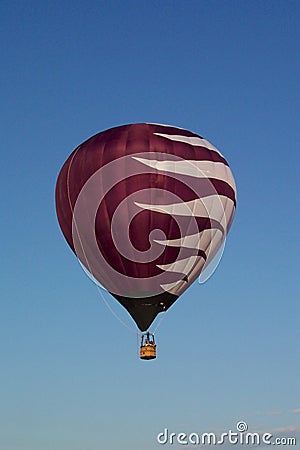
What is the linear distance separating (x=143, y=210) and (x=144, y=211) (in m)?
0.05

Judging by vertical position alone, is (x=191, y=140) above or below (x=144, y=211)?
above

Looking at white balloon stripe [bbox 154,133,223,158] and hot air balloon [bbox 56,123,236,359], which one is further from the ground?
white balloon stripe [bbox 154,133,223,158]

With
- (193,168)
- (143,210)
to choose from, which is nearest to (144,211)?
(143,210)

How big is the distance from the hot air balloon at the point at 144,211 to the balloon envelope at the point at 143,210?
3 cm

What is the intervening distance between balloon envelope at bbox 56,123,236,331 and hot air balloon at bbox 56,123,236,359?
32mm

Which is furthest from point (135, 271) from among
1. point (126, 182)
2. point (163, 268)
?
point (126, 182)

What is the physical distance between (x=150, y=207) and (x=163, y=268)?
208 cm

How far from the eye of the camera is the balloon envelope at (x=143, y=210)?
29.7 m

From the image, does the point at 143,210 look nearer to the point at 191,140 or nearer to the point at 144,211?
the point at 144,211

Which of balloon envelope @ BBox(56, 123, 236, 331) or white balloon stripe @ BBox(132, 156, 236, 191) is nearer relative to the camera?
balloon envelope @ BBox(56, 123, 236, 331)

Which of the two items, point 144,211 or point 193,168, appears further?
point 193,168

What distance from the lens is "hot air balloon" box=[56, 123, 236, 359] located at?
1168 inches

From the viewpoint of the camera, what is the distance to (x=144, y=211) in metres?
29.5

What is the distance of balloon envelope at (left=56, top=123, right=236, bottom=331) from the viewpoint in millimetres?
29672
